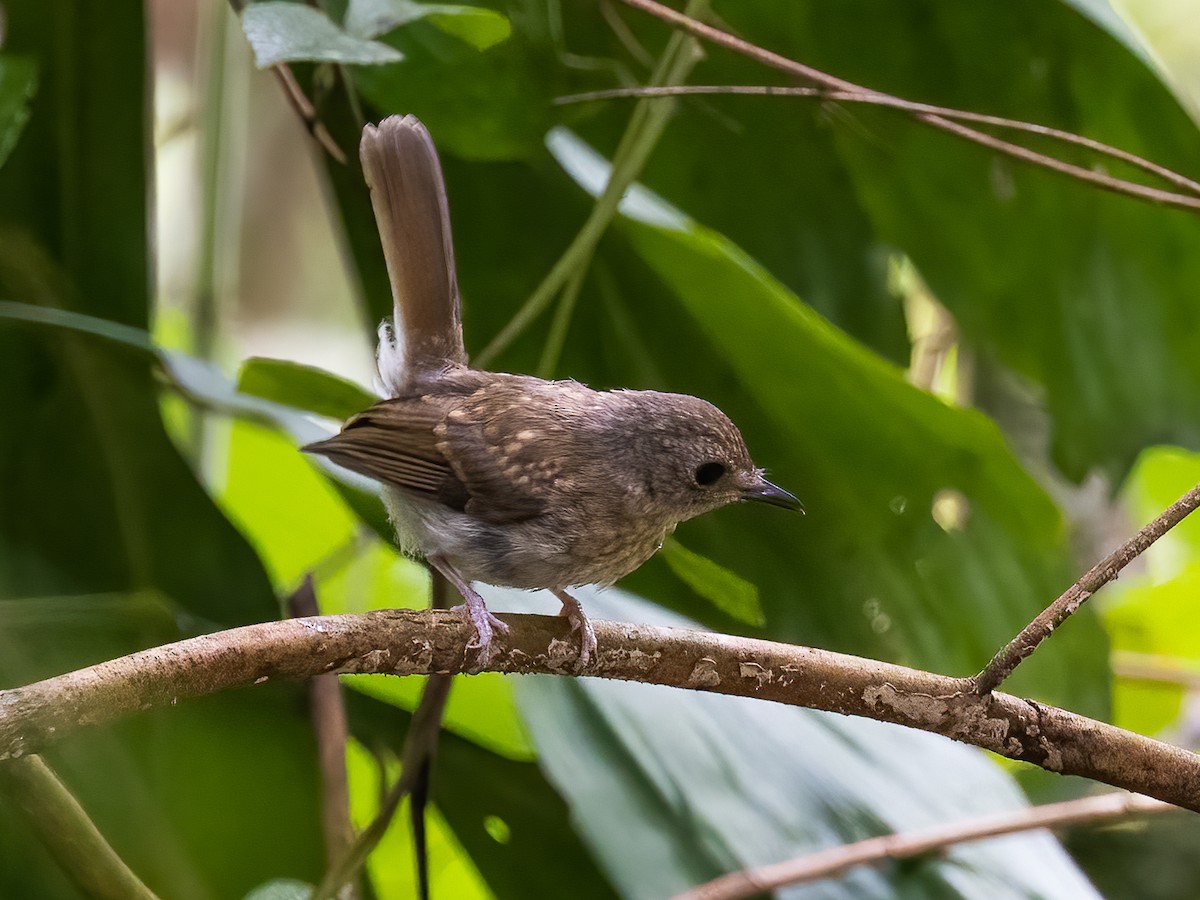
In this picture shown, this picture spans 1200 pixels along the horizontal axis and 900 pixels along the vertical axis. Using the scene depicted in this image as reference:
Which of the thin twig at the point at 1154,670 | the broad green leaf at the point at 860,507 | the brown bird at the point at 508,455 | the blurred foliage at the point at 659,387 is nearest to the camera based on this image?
the brown bird at the point at 508,455

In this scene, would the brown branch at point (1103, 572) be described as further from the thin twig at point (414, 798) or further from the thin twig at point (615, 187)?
the thin twig at point (615, 187)

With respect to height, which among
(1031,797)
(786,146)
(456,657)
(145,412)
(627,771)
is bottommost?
(1031,797)

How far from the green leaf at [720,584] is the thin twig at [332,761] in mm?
649

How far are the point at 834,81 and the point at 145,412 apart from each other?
58.6 inches

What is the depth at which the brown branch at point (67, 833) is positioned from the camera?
1.37 m

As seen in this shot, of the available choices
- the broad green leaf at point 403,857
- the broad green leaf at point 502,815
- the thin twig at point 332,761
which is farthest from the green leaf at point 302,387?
the broad green leaf at point 403,857

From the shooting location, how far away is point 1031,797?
2.96 m

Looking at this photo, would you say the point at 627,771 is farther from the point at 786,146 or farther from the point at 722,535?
the point at 786,146

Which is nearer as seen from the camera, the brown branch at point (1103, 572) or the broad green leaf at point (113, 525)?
the brown branch at point (1103, 572)

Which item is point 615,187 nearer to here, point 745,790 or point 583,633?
point 583,633

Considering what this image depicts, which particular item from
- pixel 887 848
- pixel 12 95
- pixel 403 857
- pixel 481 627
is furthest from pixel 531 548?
pixel 403 857

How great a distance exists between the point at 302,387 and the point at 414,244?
36 cm

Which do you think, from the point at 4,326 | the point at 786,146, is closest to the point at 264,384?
the point at 4,326

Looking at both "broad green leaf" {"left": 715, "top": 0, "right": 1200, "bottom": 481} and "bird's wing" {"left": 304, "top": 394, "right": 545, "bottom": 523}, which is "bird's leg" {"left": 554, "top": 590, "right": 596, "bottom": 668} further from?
"broad green leaf" {"left": 715, "top": 0, "right": 1200, "bottom": 481}
